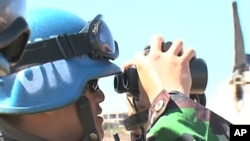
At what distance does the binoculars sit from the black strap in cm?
14

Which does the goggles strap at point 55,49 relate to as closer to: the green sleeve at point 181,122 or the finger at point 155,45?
the finger at point 155,45

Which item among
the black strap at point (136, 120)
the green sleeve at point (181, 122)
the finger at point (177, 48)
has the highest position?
the finger at point (177, 48)

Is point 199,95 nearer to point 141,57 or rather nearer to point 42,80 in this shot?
point 141,57

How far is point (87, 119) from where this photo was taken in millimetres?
2070

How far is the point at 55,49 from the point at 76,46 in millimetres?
78

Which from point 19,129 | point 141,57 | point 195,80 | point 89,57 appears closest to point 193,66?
point 195,80

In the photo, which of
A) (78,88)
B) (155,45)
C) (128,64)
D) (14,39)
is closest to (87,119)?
(78,88)

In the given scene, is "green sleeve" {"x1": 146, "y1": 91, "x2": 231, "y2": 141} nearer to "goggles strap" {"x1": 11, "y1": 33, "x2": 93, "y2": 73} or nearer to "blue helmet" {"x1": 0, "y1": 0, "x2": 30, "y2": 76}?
"goggles strap" {"x1": 11, "y1": 33, "x2": 93, "y2": 73}

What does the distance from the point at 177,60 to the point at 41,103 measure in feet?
1.54

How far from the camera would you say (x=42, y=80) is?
6.51ft

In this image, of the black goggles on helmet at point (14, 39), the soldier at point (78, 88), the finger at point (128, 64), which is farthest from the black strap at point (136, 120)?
the black goggles on helmet at point (14, 39)

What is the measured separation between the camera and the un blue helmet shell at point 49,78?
6.37 ft

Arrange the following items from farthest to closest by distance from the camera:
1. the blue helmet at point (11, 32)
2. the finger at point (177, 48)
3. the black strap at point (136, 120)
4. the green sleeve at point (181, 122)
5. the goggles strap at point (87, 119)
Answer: the black strap at point (136, 120)
the goggles strap at point (87, 119)
the finger at point (177, 48)
the green sleeve at point (181, 122)
the blue helmet at point (11, 32)

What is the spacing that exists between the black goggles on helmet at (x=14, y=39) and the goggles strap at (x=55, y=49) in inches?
35.0
